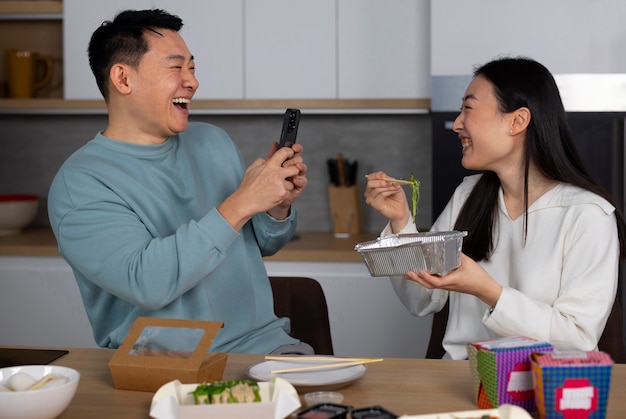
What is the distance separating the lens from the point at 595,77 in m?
3.13

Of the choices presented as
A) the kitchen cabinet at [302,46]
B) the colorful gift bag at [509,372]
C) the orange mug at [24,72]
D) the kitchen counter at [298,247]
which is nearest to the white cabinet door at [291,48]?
the kitchen cabinet at [302,46]

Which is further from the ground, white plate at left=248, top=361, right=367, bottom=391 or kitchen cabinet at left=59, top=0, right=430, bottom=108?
kitchen cabinet at left=59, top=0, right=430, bottom=108

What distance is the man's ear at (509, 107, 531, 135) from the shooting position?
2.10m

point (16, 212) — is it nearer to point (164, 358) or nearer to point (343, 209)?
point (343, 209)

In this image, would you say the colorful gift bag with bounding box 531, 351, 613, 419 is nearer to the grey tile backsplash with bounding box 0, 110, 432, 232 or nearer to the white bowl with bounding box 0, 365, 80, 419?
the white bowl with bounding box 0, 365, 80, 419

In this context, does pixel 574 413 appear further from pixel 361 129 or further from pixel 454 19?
pixel 361 129

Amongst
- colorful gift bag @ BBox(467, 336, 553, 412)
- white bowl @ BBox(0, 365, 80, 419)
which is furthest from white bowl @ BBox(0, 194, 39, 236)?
colorful gift bag @ BBox(467, 336, 553, 412)

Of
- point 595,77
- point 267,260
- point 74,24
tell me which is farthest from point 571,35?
point 74,24

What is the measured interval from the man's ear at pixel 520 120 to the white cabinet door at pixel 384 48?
1.34 metres

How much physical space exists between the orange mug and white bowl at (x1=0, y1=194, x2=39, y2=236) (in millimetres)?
455

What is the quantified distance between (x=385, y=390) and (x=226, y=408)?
326 millimetres

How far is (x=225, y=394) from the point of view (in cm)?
134

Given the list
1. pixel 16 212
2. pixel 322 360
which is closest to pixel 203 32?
pixel 16 212

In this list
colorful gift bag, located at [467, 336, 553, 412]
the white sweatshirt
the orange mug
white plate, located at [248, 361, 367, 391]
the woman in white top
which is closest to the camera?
colorful gift bag, located at [467, 336, 553, 412]
